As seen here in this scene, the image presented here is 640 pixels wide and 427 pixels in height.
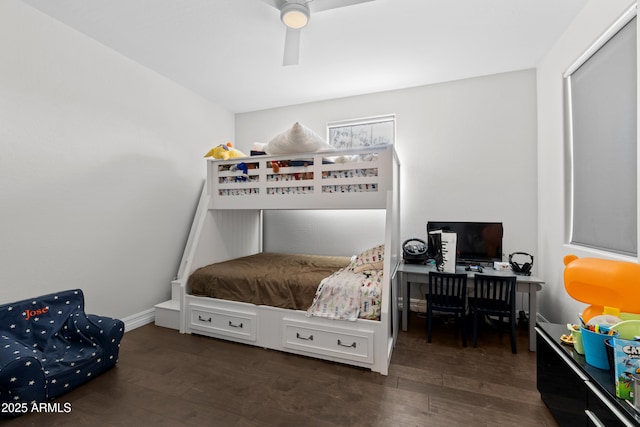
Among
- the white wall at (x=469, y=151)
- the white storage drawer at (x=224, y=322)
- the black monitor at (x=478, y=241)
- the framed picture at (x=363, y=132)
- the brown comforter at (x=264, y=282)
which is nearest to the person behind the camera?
the brown comforter at (x=264, y=282)

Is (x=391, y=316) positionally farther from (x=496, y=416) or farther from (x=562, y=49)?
(x=562, y=49)

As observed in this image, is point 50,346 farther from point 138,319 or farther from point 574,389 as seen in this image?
point 574,389

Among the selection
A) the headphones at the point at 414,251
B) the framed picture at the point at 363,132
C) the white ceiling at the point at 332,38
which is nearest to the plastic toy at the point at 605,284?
the headphones at the point at 414,251

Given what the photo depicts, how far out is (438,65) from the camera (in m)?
2.89

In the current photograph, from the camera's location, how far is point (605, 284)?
1.35m

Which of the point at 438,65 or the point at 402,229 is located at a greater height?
the point at 438,65

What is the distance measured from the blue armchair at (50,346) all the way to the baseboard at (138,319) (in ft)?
2.25

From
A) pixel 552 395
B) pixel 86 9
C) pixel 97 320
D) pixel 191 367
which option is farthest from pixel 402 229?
pixel 86 9

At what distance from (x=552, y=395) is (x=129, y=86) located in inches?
162

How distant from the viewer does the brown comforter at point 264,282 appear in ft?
7.54

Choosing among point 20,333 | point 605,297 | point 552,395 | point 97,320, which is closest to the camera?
point 605,297

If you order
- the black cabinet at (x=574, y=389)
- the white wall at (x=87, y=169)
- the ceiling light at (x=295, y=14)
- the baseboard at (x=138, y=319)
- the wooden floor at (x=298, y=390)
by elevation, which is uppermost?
the ceiling light at (x=295, y=14)

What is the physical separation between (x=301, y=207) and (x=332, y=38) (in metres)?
1.51

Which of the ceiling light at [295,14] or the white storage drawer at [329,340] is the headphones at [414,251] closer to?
the white storage drawer at [329,340]
